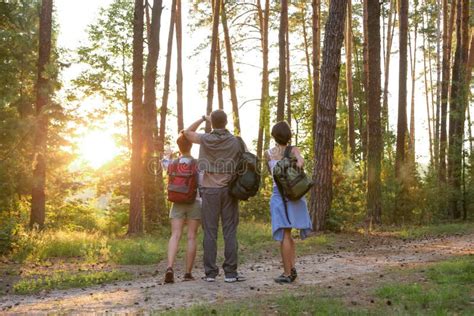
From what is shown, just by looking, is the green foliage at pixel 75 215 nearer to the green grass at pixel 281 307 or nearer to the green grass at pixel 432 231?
the green grass at pixel 432 231

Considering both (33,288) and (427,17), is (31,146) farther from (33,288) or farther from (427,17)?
(427,17)

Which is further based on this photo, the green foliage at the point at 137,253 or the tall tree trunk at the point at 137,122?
the tall tree trunk at the point at 137,122

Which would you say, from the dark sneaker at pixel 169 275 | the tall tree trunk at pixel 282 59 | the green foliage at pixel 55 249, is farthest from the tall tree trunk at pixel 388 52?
the dark sneaker at pixel 169 275

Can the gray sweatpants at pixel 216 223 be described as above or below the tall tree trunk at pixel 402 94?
below

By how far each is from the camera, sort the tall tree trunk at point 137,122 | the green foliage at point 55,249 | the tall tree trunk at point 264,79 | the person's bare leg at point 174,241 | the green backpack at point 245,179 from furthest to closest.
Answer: the tall tree trunk at point 264,79 → the tall tree trunk at point 137,122 → the green foliage at point 55,249 → the person's bare leg at point 174,241 → the green backpack at point 245,179

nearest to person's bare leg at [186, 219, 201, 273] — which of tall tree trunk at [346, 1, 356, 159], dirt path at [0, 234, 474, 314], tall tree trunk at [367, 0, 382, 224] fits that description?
dirt path at [0, 234, 474, 314]

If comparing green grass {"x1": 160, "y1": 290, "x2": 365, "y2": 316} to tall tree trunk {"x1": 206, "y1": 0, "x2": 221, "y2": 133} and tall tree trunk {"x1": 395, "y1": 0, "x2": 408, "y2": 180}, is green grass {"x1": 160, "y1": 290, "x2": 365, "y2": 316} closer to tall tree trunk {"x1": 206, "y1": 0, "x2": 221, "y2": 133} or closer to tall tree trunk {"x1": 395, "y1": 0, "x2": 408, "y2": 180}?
tall tree trunk {"x1": 395, "y1": 0, "x2": 408, "y2": 180}

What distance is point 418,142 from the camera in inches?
1694

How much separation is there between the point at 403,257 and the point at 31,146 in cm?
1263

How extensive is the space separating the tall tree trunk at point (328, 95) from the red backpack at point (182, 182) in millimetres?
5937

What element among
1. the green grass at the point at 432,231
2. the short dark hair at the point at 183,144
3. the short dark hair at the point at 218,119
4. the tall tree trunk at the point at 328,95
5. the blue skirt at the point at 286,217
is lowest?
the green grass at the point at 432,231

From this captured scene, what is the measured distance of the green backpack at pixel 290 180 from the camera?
6.93 m

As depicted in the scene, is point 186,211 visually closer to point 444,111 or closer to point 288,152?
point 288,152

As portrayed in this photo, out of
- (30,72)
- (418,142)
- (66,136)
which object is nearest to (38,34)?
(30,72)
